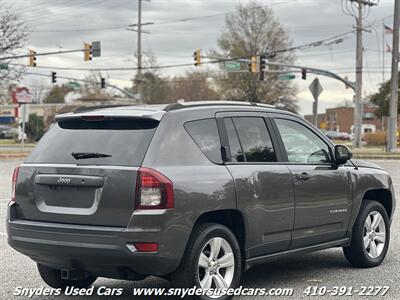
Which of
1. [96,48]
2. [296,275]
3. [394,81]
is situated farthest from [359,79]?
[296,275]

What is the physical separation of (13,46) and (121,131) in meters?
36.2

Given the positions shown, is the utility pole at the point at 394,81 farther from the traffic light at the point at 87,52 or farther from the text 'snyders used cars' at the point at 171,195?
the text 'snyders used cars' at the point at 171,195

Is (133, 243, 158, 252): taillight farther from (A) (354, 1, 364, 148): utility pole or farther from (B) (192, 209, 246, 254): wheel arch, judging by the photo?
(A) (354, 1, 364, 148): utility pole

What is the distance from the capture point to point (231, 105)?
6379 millimetres

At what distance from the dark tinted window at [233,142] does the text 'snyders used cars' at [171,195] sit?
0.01 m

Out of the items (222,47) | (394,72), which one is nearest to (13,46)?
(394,72)

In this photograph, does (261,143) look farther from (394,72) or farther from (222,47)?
(222,47)

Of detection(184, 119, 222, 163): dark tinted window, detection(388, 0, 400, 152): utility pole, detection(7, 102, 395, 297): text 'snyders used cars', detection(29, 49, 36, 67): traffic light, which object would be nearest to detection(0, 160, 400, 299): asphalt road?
detection(7, 102, 395, 297): text 'snyders used cars'

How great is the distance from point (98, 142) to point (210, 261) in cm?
138

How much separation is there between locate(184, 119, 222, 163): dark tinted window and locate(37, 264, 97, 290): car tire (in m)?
1.73

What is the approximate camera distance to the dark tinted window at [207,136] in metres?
5.80

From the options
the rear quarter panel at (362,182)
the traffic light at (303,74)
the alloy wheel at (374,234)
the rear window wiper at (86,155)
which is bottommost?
the alloy wheel at (374,234)

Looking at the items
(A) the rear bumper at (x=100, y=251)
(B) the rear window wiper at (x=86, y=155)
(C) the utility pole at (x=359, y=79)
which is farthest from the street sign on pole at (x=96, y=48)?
(A) the rear bumper at (x=100, y=251)

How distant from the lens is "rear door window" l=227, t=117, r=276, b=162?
6234mm
